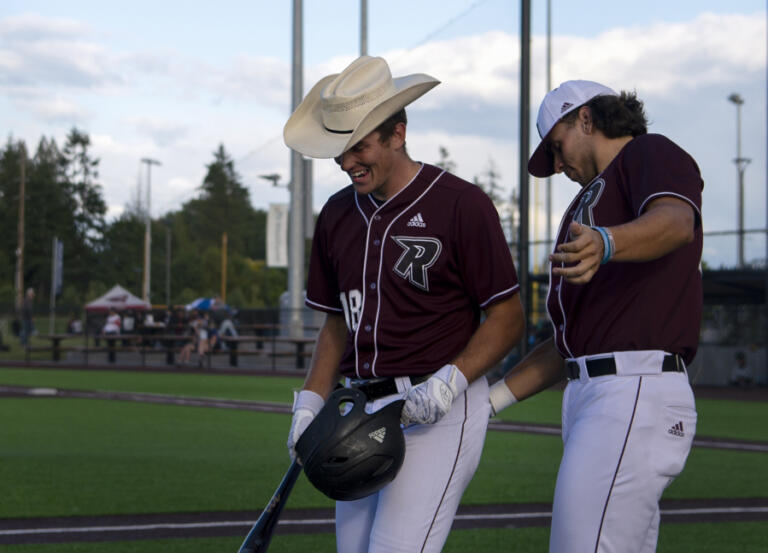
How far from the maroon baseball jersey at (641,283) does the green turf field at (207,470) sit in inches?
153

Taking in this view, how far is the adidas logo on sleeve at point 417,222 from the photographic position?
3.92 metres

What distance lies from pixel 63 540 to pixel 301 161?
92.0 ft

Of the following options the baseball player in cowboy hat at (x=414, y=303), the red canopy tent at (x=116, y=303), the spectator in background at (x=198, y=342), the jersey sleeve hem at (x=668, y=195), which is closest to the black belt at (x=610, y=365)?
the baseball player in cowboy hat at (x=414, y=303)

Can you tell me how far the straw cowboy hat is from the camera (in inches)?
153

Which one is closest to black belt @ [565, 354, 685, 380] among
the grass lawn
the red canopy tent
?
the grass lawn

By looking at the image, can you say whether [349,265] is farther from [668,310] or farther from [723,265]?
[723,265]

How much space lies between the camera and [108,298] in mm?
47781

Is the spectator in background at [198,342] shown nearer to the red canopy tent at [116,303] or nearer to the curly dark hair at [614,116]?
the red canopy tent at [116,303]

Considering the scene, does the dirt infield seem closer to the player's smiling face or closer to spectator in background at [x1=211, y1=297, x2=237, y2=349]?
the player's smiling face

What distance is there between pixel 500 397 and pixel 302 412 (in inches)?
30.4

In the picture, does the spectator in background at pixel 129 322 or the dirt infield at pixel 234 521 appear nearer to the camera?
the dirt infield at pixel 234 521

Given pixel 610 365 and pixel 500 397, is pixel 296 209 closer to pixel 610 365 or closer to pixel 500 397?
pixel 500 397

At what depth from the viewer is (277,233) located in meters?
37.7

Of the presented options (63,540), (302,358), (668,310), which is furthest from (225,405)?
(668,310)
